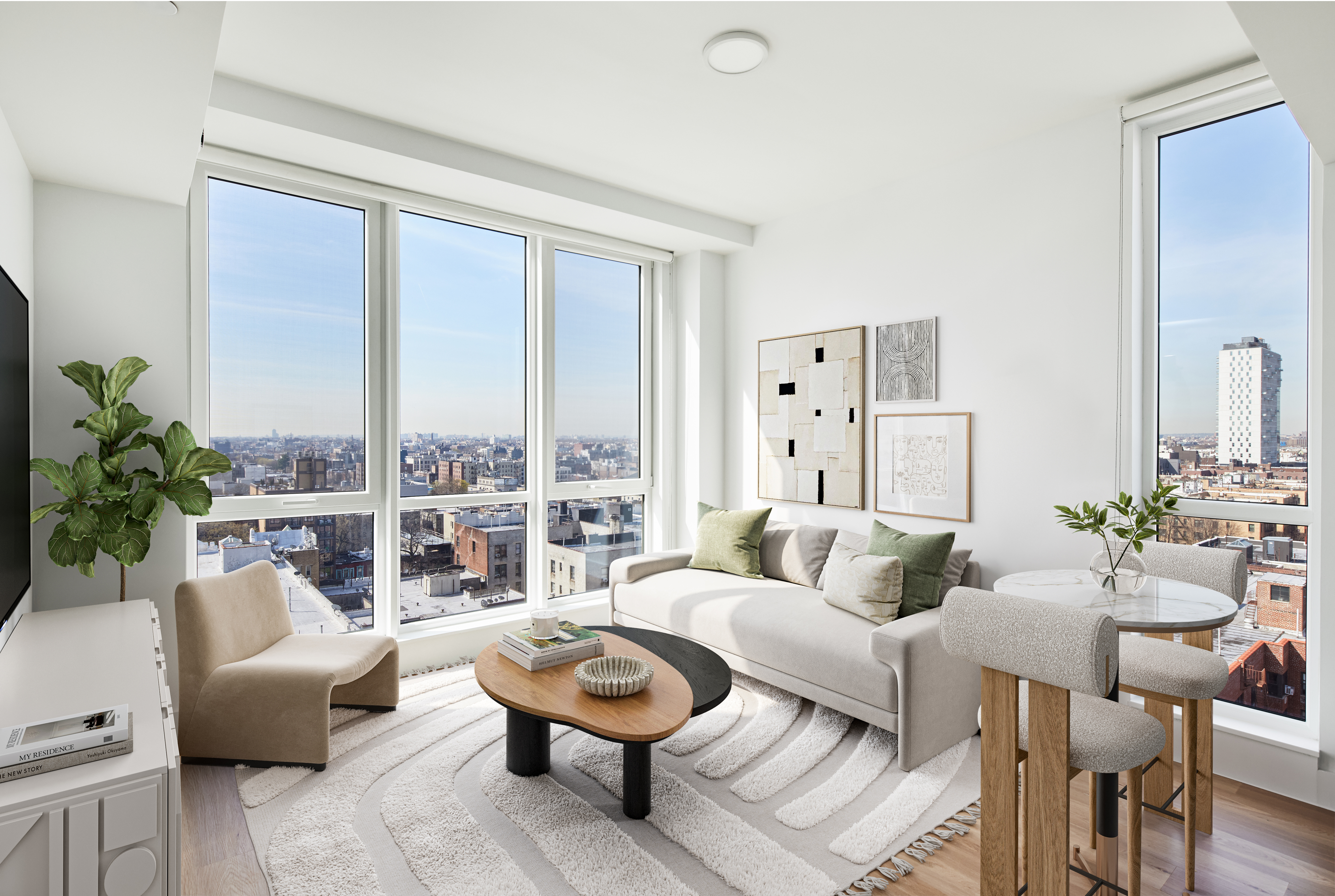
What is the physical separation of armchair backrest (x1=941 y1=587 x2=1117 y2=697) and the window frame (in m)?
A: 1.84

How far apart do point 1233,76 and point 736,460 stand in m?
3.22

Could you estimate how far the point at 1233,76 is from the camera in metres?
2.59

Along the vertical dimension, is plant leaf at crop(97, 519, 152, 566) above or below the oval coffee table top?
above

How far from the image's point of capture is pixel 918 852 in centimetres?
215

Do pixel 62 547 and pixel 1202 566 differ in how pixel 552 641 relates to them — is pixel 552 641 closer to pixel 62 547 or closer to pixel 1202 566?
pixel 62 547

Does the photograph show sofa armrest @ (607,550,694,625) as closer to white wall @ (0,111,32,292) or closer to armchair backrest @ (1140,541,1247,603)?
armchair backrest @ (1140,541,1247,603)

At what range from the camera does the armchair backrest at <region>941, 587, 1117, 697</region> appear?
1.36m

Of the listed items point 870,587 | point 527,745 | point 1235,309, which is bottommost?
point 527,745

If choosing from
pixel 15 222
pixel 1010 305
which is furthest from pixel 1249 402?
pixel 15 222

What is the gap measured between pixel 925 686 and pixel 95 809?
258cm

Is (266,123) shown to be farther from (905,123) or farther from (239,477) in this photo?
(905,123)

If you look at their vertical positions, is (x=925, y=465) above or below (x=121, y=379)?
below

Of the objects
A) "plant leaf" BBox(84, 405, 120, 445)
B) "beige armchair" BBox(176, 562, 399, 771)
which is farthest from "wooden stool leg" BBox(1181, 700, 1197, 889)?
"plant leaf" BBox(84, 405, 120, 445)

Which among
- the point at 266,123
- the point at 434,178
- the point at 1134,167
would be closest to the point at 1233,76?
the point at 1134,167
